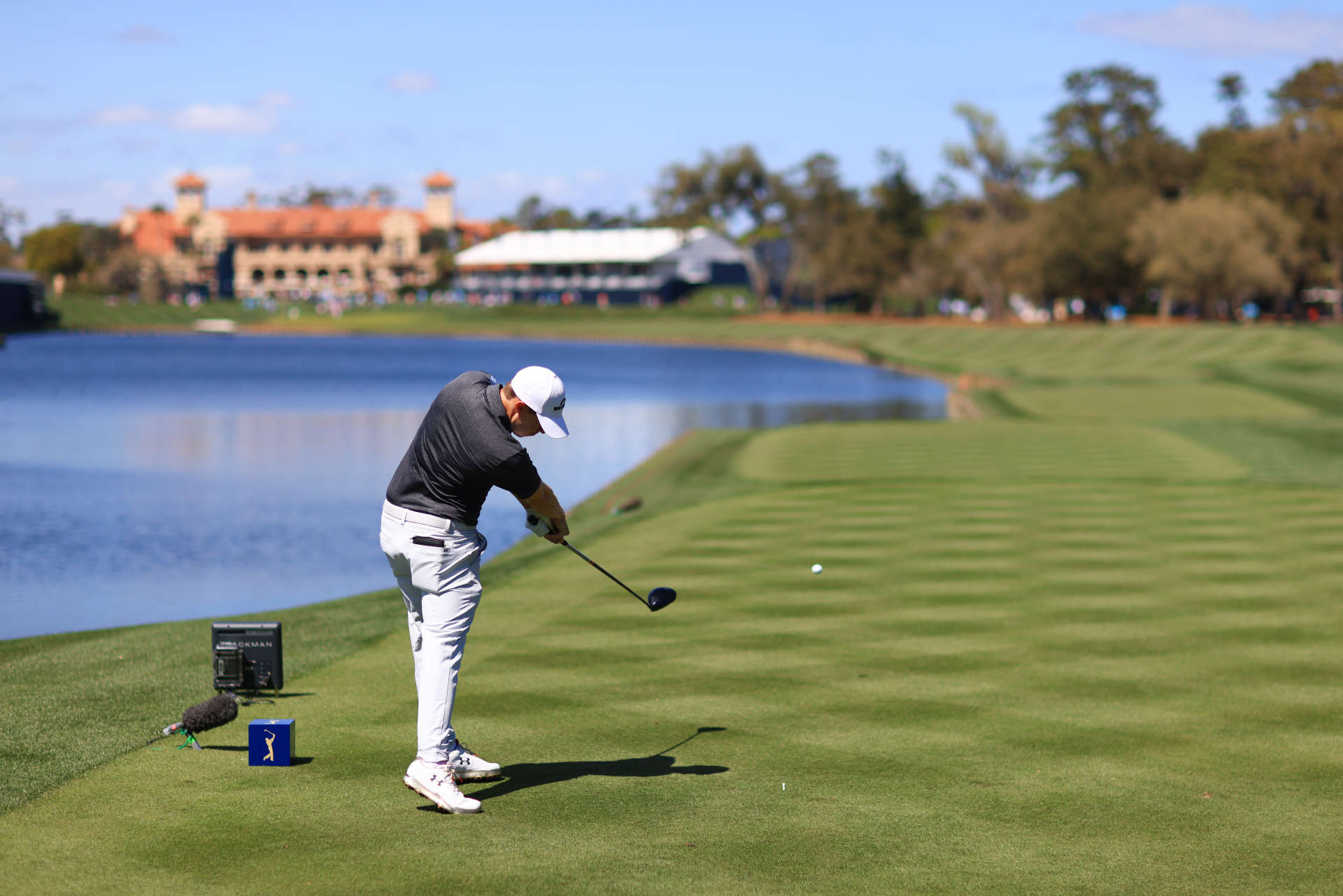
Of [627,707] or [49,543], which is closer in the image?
[627,707]

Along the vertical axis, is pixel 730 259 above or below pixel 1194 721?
above

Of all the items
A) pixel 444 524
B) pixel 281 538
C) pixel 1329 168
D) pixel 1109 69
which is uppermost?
pixel 1109 69

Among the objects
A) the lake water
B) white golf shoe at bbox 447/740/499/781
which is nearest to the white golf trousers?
white golf shoe at bbox 447/740/499/781

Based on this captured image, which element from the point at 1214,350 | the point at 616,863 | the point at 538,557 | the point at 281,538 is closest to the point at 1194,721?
the point at 616,863

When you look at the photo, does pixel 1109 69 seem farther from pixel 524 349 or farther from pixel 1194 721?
pixel 1194 721

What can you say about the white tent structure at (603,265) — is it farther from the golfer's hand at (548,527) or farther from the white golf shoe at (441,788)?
the white golf shoe at (441,788)

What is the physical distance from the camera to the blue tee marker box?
897 centimetres

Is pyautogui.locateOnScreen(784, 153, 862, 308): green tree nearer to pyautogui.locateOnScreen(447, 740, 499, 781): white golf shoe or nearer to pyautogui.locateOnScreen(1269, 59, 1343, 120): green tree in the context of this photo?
pyautogui.locateOnScreen(1269, 59, 1343, 120): green tree

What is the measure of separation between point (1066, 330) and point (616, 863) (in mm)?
99078

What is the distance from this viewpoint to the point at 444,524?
816cm

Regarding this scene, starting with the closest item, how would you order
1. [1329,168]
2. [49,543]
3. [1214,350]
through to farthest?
1. [49,543]
2. [1214,350]
3. [1329,168]

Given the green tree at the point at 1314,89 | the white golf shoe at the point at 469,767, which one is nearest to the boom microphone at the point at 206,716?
the white golf shoe at the point at 469,767

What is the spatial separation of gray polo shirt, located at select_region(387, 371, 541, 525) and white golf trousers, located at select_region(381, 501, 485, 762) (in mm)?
92

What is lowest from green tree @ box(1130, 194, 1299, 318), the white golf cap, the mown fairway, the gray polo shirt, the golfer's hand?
the mown fairway
